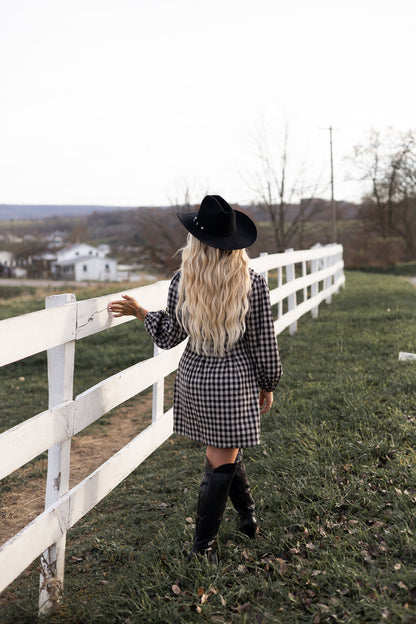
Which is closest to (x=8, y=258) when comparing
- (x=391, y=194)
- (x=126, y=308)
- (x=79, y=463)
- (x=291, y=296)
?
(x=391, y=194)

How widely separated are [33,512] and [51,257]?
123 meters

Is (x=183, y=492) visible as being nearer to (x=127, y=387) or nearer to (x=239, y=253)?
(x=127, y=387)

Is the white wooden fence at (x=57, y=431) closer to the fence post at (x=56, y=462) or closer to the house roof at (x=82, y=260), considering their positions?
the fence post at (x=56, y=462)

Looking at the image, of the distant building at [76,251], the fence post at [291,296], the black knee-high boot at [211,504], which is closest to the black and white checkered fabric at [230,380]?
the black knee-high boot at [211,504]

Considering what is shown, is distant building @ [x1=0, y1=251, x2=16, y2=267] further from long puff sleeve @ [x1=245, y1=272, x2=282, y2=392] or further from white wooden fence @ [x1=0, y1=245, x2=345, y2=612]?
long puff sleeve @ [x1=245, y1=272, x2=282, y2=392]

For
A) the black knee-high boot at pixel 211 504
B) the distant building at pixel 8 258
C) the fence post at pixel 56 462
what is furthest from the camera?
the distant building at pixel 8 258

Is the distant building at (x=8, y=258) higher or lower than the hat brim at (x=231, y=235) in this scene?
higher

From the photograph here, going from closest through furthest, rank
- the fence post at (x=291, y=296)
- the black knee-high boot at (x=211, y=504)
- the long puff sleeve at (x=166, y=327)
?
the black knee-high boot at (x=211, y=504)
the long puff sleeve at (x=166, y=327)
the fence post at (x=291, y=296)

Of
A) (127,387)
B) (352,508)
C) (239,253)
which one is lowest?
(352,508)

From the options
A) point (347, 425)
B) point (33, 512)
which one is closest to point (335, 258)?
point (347, 425)

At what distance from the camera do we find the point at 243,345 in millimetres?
2934

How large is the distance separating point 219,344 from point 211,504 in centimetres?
79

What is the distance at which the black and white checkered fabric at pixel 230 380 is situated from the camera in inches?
111

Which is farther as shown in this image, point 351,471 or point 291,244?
point 291,244
